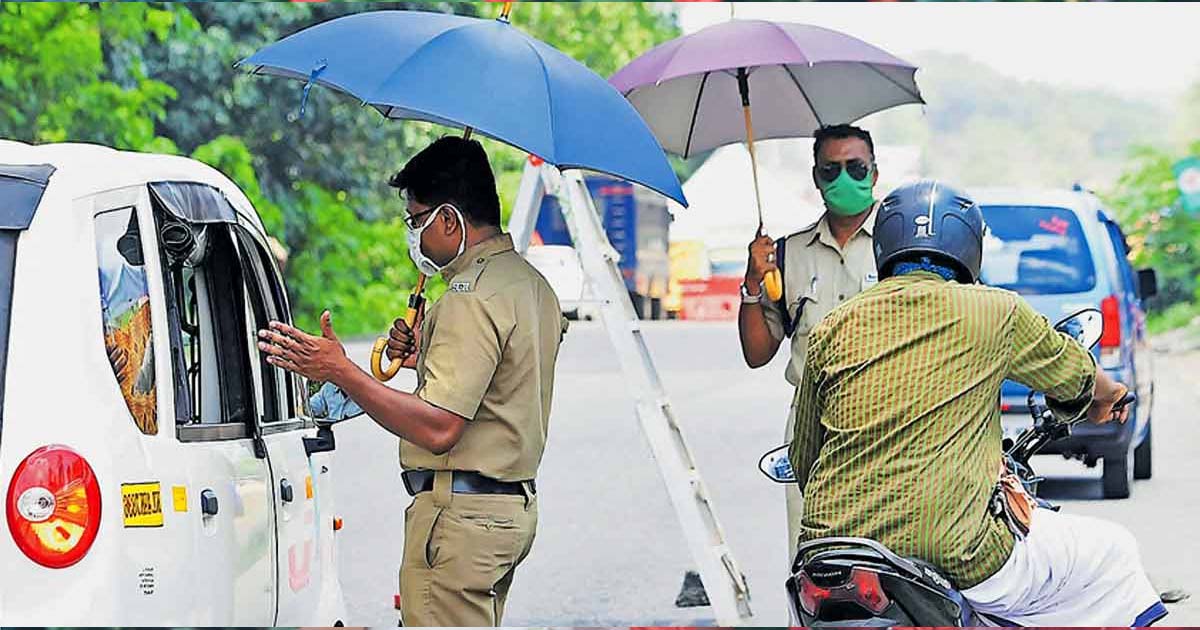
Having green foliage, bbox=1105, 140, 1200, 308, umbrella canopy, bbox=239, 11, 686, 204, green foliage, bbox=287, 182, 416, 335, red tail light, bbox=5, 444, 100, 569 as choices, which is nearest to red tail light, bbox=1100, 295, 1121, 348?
umbrella canopy, bbox=239, 11, 686, 204

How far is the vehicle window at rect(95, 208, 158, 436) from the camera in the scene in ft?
14.3

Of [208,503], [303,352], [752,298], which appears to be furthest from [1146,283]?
[208,503]

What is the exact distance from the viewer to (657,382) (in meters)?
8.04

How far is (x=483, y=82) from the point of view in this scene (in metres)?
5.10

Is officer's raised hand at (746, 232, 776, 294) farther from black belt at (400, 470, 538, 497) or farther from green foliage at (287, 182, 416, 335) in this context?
green foliage at (287, 182, 416, 335)

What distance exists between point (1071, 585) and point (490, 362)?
1.58 metres

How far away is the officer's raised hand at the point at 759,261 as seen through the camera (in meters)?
6.38

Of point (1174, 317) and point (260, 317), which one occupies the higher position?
point (1174, 317)

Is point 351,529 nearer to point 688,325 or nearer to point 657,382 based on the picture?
point 657,382

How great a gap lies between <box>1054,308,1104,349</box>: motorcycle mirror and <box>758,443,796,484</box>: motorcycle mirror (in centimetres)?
72

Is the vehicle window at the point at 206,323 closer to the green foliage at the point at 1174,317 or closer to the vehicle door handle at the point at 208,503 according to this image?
the vehicle door handle at the point at 208,503

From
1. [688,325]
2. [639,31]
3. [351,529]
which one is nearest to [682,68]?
A: [351,529]

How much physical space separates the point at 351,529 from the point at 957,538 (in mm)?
8820

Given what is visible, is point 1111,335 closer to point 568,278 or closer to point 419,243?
point 568,278
